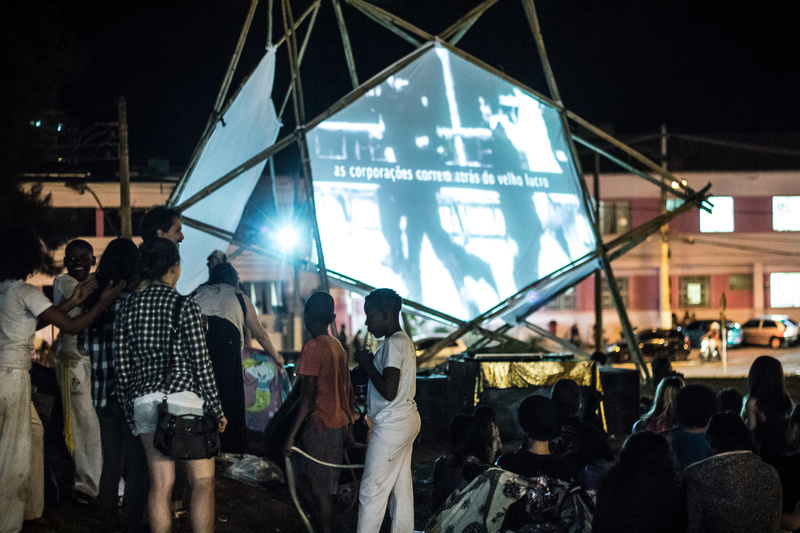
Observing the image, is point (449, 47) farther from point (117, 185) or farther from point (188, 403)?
point (117, 185)

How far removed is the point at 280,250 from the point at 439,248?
188 cm

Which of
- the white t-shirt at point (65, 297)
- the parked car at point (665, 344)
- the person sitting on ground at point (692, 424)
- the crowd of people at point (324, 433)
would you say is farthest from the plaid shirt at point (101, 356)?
the parked car at point (665, 344)

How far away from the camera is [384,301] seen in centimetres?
464

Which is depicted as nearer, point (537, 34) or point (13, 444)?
point (13, 444)

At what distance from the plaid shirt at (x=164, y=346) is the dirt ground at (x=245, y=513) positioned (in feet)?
5.60

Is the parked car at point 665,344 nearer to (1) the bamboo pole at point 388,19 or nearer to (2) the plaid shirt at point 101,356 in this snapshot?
(1) the bamboo pole at point 388,19

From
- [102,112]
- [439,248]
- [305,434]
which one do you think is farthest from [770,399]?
[102,112]

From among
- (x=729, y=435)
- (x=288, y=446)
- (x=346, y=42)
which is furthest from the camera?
(x=346, y=42)

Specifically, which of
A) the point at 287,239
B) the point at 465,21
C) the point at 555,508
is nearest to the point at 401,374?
the point at 555,508

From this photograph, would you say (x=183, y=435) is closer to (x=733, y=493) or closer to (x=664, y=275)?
(x=733, y=493)

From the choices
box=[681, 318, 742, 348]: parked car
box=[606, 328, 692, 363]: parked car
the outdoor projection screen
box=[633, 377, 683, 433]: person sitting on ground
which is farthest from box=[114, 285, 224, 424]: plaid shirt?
box=[681, 318, 742, 348]: parked car

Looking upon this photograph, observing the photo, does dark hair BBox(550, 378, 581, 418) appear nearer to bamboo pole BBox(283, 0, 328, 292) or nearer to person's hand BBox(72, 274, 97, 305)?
bamboo pole BBox(283, 0, 328, 292)

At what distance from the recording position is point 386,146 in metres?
9.98

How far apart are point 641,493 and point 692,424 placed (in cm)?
126
